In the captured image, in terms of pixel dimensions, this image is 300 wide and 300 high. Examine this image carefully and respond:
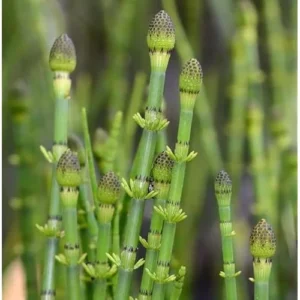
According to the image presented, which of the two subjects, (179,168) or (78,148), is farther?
(78,148)

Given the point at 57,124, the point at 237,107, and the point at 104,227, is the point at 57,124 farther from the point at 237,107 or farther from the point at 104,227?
the point at 237,107

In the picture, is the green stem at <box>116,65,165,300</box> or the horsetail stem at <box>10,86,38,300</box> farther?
the horsetail stem at <box>10,86,38,300</box>

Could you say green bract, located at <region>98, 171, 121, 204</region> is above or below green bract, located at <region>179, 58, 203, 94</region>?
below

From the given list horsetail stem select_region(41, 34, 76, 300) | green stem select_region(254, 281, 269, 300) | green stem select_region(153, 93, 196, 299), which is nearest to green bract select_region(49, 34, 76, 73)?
horsetail stem select_region(41, 34, 76, 300)

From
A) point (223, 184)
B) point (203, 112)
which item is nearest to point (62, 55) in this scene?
point (223, 184)

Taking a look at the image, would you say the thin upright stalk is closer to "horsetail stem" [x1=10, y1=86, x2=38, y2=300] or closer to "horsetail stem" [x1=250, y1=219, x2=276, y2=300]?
"horsetail stem" [x1=10, y1=86, x2=38, y2=300]

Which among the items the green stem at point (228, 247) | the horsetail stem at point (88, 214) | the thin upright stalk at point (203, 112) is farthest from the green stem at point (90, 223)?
the thin upright stalk at point (203, 112)

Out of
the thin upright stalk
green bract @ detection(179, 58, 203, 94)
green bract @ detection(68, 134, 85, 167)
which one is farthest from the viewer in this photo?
the thin upright stalk

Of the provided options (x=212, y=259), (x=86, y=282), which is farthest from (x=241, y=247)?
(x=86, y=282)
